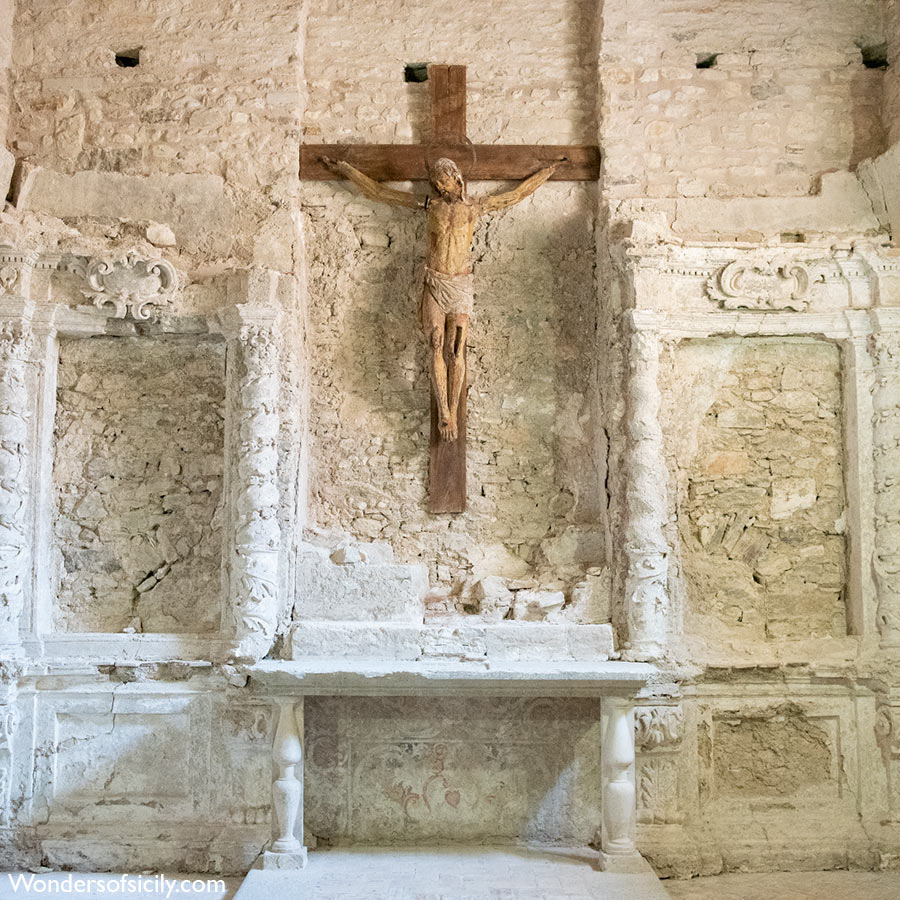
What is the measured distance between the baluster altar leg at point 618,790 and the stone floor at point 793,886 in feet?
1.18

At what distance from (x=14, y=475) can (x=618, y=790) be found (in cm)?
352

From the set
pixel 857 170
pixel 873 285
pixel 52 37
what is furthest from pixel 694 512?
pixel 52 37

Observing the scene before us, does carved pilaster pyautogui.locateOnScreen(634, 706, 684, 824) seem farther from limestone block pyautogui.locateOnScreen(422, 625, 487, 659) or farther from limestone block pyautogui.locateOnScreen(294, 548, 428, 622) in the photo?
limestone block pyautogui.locateOnScreen(294, 548, 428, 622)

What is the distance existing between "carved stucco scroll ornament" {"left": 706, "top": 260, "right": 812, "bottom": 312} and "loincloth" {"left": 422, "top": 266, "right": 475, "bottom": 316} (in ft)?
4.51

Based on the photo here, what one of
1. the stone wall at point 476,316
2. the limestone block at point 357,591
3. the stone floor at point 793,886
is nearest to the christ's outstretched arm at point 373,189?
the stone wall at point 476,316

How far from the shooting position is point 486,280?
232 inches

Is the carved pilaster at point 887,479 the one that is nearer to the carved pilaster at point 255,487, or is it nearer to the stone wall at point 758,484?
the stone wall at point 758,484

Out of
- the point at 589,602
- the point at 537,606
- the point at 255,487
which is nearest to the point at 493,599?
the point at 537,606

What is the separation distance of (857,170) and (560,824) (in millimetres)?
4082

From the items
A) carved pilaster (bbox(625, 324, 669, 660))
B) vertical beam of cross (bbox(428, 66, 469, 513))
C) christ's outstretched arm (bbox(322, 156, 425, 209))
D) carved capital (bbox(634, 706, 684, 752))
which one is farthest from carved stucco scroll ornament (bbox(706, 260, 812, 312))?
carved capital (bbox(634, 706, 684, 752))

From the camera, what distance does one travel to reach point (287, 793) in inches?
190

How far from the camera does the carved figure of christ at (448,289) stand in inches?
219

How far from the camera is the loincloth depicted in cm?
559

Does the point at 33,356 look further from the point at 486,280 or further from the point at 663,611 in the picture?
the point at 663,611
